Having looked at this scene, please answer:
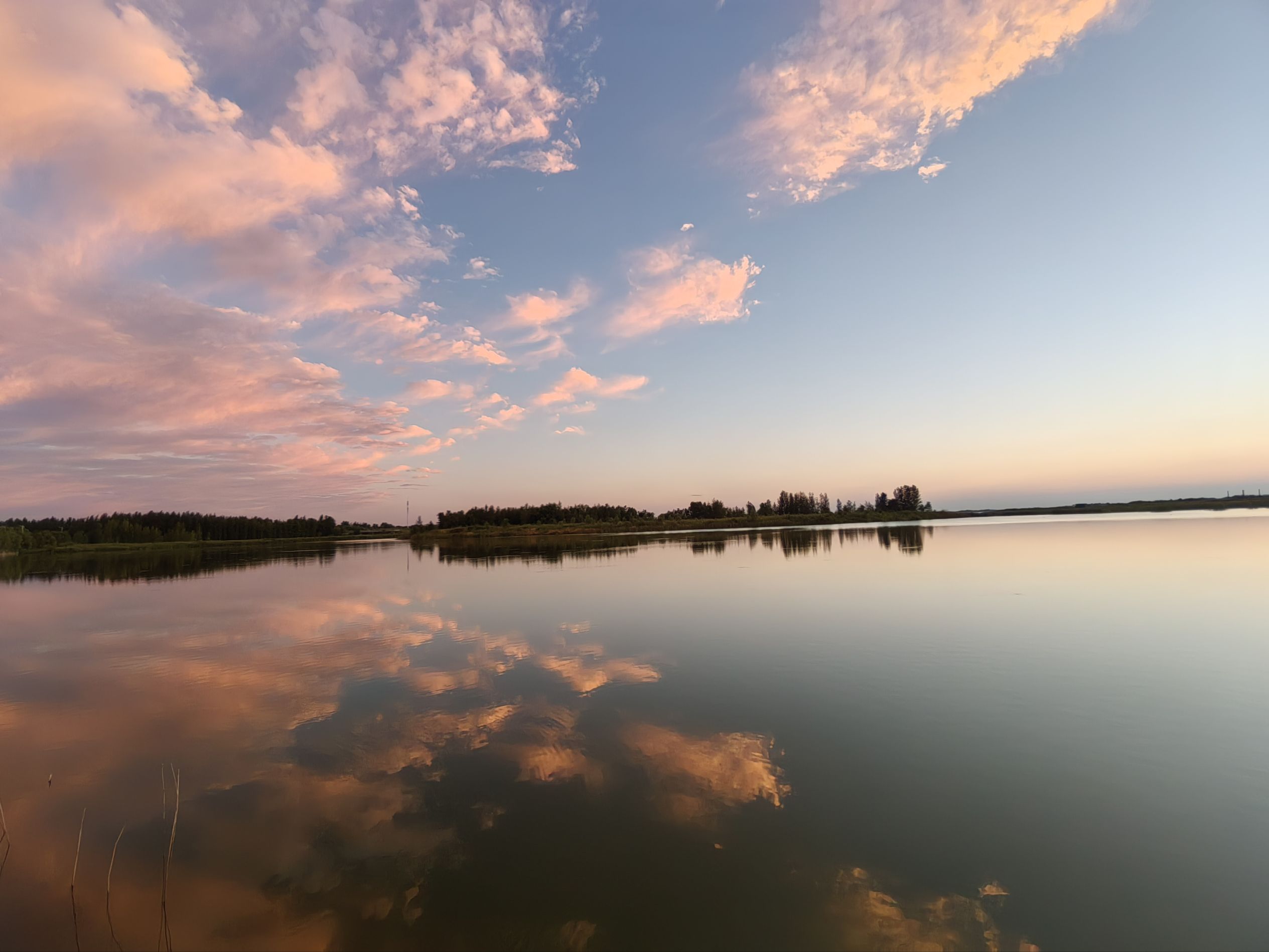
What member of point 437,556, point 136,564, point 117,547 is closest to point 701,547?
point 437,556

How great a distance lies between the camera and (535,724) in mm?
9094

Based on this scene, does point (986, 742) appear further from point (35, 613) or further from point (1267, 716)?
point (35, 613)

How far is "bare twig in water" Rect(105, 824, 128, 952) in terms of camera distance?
4.66 metres

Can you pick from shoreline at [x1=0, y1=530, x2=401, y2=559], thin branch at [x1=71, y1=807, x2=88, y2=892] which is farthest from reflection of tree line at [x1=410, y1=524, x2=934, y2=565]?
shoreline at [x1=0, y1=530, x2=401, y2=559]

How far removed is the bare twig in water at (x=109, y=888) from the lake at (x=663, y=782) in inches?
2.4

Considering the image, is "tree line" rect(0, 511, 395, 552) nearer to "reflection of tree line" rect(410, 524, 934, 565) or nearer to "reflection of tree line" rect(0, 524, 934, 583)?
"reflection of tree line" rect(0, 524, 934, 583)

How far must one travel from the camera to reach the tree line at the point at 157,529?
11125 cm

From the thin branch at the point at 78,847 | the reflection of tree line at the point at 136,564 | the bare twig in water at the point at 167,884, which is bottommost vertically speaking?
the reflection of tree line at the point at 136,564

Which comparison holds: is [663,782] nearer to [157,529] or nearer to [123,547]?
[123,547]

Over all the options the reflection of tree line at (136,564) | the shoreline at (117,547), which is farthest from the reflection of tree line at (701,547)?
the shoreline at (117,547)

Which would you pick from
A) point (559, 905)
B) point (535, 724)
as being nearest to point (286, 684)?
point (535, 724)

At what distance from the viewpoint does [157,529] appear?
142 meters

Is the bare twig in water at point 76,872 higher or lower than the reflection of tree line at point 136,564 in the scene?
higher

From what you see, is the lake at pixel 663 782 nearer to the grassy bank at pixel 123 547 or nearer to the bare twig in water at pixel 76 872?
the bare twig in water at pixel 76 872
